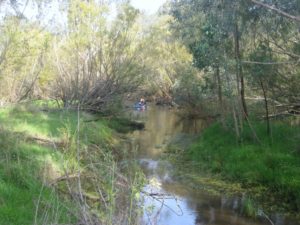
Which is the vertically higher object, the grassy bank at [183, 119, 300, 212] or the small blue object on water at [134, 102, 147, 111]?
the small blue object on water at [134, 102, 147, 111]

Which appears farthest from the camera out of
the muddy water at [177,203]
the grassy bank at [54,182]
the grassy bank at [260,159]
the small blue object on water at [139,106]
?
the small blue object on water at [139,106]

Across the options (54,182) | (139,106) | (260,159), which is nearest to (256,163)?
(260,159)

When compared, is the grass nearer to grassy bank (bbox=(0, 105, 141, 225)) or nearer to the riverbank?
grassy bank (bbox=(0, 105, 141, 225))

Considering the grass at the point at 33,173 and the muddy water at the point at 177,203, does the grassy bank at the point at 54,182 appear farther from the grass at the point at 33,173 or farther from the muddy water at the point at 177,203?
the muddy water at the point at 177,203

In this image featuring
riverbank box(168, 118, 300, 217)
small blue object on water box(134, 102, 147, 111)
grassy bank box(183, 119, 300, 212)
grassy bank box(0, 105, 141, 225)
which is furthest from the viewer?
small blue object on water box(134, 102, 147, 111)

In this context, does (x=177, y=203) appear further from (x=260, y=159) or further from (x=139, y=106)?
(x=139, y=106)

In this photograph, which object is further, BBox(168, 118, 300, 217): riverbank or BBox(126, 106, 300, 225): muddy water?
BBox(168, 118, 300, 217): riverbank

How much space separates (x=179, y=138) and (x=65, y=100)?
19.8ft

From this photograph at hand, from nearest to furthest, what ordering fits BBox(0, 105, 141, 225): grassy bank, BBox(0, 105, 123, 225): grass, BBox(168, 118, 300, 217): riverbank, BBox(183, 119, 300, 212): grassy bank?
1. BBox(0, 105, 141, 225): grassy bank
2. BBox(0, 105, 123, 225): grass
3. BBox(168, 118, 300, 217): riverbank
4. BBox(183, 119, 300, 212): grassy bank

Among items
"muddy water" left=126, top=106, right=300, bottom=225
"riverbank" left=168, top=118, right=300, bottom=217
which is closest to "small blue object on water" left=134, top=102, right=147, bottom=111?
"muddy water" left=126, top=106, right=300, bottom=225

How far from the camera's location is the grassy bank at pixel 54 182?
645 cm

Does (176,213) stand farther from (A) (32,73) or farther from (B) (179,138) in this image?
(A) (32,73)

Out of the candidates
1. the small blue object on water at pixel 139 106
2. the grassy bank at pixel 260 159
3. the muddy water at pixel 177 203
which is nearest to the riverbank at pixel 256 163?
the grassy bank at pixel 260 159

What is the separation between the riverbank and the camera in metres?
12.3
